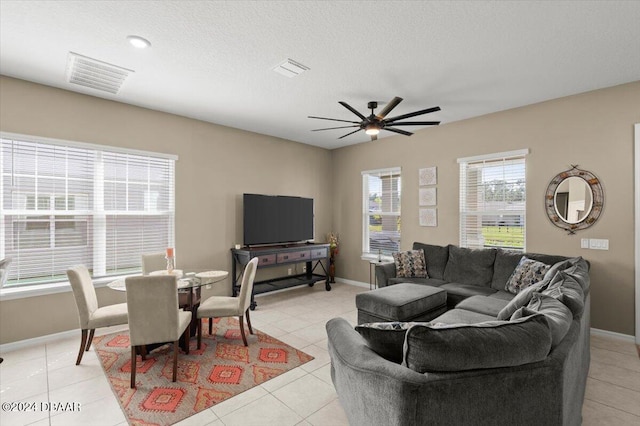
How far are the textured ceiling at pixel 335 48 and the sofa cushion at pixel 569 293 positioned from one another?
2000 millimetres

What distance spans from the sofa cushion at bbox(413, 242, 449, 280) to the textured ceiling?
6.86ft

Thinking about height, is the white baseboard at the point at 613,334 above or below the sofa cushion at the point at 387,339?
below

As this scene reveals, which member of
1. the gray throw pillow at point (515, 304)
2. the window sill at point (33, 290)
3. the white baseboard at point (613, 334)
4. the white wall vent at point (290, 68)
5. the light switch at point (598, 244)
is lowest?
the white baseboard at point (613, 334)

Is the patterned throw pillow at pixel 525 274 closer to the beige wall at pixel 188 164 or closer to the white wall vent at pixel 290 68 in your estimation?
the white wall vent at pixel 290 68

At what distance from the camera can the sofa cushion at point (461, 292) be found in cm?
382

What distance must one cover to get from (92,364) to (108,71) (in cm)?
291

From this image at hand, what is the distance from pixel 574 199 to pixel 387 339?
3705 mm

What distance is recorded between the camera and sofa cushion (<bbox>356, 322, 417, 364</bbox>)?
1.58m

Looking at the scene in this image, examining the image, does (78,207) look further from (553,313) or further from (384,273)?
(553,313)

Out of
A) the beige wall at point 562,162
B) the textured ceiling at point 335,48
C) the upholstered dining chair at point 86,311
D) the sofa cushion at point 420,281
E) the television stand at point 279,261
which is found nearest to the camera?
the textured ceiling at point 335,48

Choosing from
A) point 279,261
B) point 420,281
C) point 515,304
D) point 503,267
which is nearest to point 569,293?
point 515,304

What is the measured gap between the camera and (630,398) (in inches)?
96.2

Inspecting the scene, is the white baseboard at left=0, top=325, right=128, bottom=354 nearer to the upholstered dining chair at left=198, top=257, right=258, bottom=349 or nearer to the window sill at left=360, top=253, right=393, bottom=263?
the upholstered dining chair at left=198, top=257, right=258, bottom=349

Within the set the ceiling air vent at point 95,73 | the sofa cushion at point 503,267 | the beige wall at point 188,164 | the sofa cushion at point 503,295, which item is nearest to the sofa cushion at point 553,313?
the sofa cushion at point 503,295
